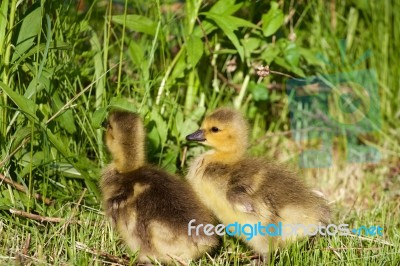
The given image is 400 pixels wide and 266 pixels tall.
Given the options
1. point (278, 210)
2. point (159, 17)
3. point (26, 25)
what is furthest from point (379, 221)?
point (26, 25)

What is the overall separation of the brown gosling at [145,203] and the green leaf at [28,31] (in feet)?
1.68

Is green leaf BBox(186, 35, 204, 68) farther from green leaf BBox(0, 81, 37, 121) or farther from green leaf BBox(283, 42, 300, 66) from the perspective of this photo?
green leaf BBox(0, 81, 37, 121)

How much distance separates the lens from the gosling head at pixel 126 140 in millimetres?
3148

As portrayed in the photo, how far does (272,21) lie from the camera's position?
4113mm

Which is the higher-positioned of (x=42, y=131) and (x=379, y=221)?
(x=42, y=131)

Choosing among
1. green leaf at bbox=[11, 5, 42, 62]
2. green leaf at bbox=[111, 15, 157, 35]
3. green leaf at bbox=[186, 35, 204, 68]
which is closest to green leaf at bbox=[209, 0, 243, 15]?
green leaf at bbox=[186, 35, 204, 68]

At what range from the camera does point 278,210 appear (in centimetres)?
312

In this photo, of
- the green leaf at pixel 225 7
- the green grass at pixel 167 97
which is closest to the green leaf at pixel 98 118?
the green grass at pixel 167 97

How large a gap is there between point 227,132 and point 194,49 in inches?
23.0

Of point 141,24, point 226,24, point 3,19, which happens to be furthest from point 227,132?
point 3,19

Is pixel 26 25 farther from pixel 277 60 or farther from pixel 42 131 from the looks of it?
pixel 277 60

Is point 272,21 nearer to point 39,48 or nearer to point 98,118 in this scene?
point 98,118

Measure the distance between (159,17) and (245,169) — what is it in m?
0.97

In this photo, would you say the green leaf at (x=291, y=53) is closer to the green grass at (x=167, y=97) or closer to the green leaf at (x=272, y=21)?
the green grass at (x=167, y=97)
